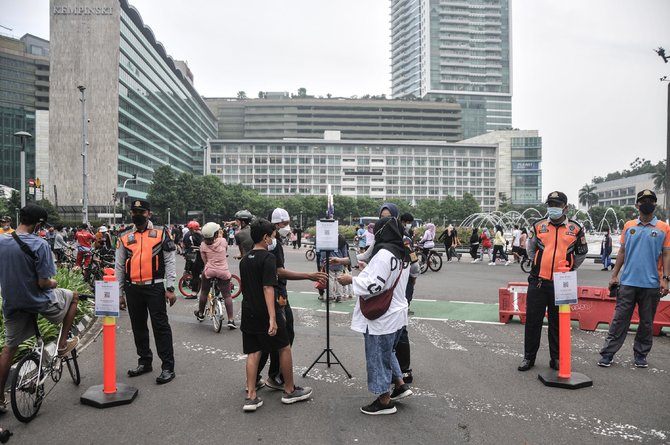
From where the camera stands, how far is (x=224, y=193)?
82.4 m

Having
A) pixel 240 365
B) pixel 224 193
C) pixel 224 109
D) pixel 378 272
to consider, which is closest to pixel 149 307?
pixel 240 365

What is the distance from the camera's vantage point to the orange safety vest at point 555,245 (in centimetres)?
578

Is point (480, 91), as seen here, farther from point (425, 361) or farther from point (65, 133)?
point (425, 361)

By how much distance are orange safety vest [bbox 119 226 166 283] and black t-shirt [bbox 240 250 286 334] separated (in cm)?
155

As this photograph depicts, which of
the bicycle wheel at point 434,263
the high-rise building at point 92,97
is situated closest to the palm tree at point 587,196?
the high-rise building at point 92,97

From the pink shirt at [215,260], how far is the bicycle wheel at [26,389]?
379 cm

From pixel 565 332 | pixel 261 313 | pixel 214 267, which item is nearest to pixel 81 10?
pixel 214 267

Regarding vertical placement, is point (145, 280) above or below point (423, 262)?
above

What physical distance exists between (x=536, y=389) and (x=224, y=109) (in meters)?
164

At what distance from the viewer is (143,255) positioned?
5.75m

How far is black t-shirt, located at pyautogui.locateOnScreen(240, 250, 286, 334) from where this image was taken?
4.70 m

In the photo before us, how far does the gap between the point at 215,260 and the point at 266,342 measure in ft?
13.4

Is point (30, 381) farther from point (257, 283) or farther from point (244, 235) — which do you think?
point (244, 235)

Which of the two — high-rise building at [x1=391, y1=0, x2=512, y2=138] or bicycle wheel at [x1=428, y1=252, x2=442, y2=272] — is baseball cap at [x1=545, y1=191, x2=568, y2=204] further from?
high-rise building at [x1=391, y1=0, x2=512, y2=138]
